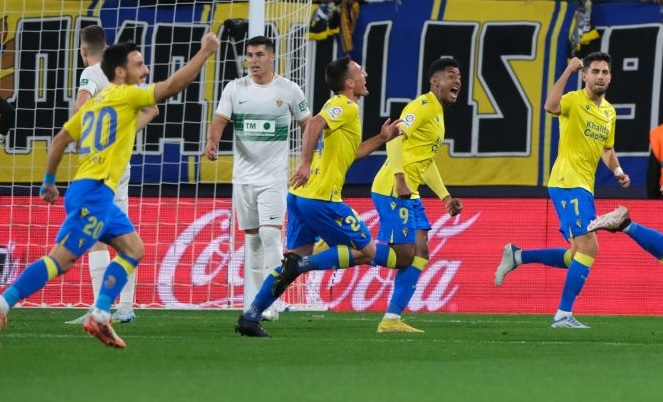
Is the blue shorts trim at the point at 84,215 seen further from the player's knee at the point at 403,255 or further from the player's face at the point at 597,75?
the player's face at the point at 597,75

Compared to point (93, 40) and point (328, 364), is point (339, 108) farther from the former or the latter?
point (328, 364)

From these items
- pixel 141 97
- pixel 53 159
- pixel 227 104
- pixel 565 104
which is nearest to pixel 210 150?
pixel 227 104

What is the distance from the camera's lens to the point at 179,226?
1519cm

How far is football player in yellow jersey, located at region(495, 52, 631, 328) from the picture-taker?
11.3 metres

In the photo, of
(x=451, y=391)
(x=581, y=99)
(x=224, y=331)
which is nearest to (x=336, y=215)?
(x=224, y=331)

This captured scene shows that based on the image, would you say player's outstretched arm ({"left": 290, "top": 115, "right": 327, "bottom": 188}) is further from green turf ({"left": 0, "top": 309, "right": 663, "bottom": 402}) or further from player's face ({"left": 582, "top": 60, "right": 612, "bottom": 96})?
player's face ({"left": 582, "top": 60, "right": 612, "bottom": 96})

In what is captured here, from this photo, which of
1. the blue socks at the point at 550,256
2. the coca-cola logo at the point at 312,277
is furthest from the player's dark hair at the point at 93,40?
the coca-cola logo at the point at 312,277

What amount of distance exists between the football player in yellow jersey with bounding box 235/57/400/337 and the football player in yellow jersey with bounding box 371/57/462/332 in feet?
1.24

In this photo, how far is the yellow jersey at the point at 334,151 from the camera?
32.1ft

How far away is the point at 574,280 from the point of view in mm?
11320

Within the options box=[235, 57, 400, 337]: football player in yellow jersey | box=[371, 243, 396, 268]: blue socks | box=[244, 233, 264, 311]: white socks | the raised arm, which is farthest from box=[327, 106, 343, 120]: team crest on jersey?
box=[244, 233, 264, 311]: white socks

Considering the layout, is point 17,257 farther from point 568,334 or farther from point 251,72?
point 568,334

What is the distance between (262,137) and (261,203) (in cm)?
54

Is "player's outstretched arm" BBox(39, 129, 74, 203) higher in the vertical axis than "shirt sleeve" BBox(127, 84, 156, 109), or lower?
lower
